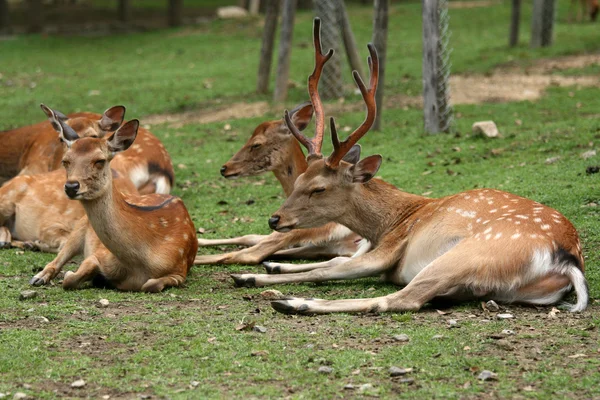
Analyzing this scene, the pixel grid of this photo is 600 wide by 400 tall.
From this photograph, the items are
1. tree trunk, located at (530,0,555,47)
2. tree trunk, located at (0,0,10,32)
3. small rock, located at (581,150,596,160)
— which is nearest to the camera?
small rock, located at (581,150,596,160)

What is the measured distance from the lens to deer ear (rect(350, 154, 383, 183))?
6.48 meters

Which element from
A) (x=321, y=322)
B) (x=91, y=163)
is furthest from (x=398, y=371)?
(x=91, y=163)

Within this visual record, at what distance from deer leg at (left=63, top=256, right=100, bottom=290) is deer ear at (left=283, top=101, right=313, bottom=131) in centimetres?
246

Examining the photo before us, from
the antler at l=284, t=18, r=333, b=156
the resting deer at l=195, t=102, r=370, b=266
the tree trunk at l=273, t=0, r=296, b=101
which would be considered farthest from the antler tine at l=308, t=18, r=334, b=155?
the tree trunk at l=273, t=0, r=296, b=101

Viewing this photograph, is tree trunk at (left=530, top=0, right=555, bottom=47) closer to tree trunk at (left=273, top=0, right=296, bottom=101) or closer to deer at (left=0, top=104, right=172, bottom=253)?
tree trunk at (left=273, top=0, right=296, bottom=101)

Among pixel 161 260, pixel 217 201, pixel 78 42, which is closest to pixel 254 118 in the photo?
pixel 217 201

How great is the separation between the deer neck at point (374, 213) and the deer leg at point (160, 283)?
1177 millimetres

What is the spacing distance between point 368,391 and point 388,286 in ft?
7.19

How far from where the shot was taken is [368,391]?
424cm

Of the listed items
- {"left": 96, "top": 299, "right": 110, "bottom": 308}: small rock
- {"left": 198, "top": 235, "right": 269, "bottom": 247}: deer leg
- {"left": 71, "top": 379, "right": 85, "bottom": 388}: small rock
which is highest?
{"left": 71, "top": 379, "right": 85, "bottom": 388}: small rock

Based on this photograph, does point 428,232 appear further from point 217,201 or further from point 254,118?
point 254,118

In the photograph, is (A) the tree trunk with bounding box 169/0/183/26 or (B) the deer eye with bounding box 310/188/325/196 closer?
(B) the deer eye with bounding box 310/188/325/196

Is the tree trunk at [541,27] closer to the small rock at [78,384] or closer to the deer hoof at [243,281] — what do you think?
the deer hoof at [243,281]

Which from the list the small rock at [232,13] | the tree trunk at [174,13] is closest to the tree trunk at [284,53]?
the small rock at [232,13]
